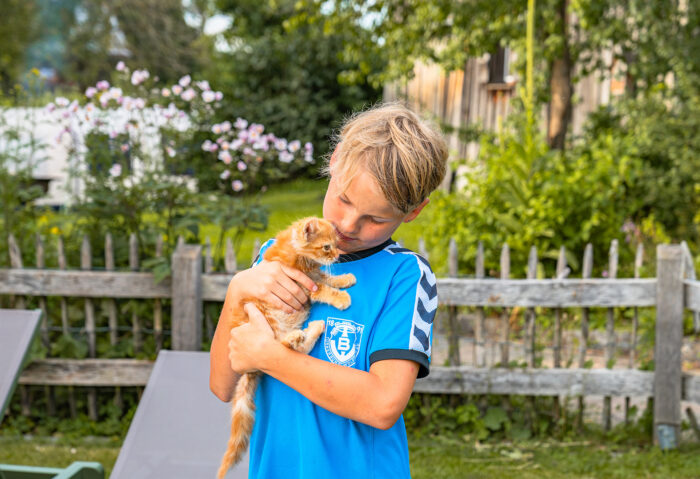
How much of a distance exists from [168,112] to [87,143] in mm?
571

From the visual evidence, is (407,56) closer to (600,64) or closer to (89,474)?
(600,64)

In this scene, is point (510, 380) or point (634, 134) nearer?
point (510, 380)

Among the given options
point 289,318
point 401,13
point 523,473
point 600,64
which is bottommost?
point 523,473

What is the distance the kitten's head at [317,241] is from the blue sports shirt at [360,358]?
0.22 ft

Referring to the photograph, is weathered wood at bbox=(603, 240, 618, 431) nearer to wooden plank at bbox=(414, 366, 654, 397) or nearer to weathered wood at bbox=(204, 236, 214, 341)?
wooden plank at bbox=(414, 366, 654, 397)

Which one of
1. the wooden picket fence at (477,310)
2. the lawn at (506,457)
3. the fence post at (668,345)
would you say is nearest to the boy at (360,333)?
the lawn at (506,457)

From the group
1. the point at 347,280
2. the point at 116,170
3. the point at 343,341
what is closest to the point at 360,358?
the point at 343,341

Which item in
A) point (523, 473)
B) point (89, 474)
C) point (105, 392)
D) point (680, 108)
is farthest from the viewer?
point (680, 108)

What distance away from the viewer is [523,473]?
13.0 feet

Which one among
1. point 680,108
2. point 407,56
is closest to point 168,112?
point 407,56

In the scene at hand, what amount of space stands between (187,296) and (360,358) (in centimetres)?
288

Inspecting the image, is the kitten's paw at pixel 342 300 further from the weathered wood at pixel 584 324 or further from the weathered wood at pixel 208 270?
the weathered wood at pixel 584 324

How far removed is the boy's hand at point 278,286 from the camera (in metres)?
1.48

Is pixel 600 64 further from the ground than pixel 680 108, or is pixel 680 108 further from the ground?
pixel 600 64
